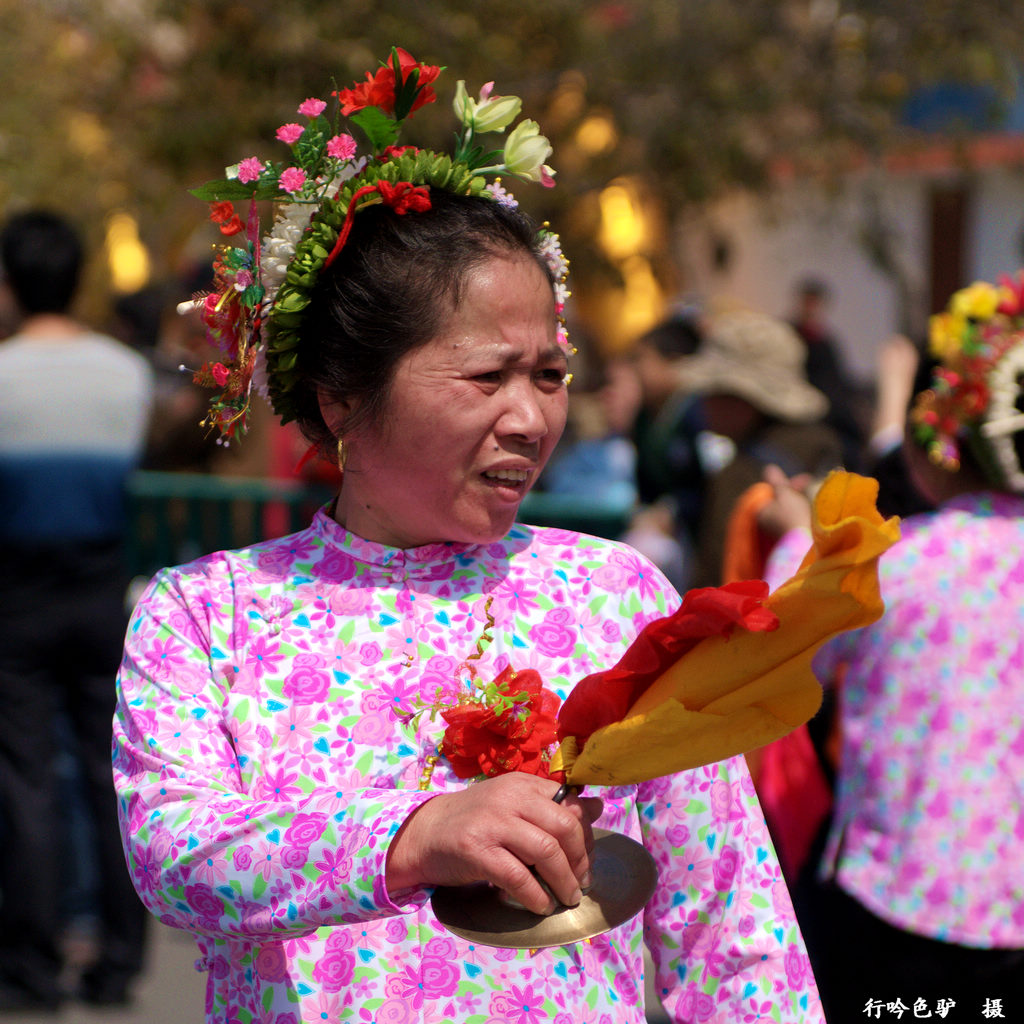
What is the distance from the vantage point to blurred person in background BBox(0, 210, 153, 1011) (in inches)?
172

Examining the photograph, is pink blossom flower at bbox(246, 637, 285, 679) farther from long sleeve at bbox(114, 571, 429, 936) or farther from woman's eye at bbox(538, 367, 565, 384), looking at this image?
woman's eye at bbox(538, 367, 565, 384)

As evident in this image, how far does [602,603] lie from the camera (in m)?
1.76

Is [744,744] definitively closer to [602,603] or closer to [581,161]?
[602,603]

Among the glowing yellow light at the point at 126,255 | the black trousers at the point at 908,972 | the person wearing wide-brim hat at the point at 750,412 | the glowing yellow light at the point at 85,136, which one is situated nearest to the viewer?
the black trousers at the point at 908,972

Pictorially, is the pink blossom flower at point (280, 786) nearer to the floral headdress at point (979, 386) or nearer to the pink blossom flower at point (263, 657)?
the pink blossom flower at point (263, 657)

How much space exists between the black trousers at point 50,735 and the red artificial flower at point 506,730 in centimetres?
302

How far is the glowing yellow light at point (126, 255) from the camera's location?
15398 millimetres

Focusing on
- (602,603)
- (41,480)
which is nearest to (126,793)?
(602,603)

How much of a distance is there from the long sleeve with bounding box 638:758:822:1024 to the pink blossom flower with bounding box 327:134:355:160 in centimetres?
89

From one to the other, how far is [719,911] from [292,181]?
1059 millimetres

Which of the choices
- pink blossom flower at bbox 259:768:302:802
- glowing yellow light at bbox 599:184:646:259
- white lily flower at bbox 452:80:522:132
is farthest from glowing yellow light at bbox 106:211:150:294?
pink blossom flower at bbox 259:768:302:802

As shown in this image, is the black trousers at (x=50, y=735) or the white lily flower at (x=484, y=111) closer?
the white lily flower at (x=484, y=111)

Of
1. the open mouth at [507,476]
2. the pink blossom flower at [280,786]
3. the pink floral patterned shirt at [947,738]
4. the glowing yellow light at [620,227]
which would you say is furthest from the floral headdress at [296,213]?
the glowing yellow light at [620,227]

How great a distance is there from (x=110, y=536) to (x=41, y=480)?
27 cm
